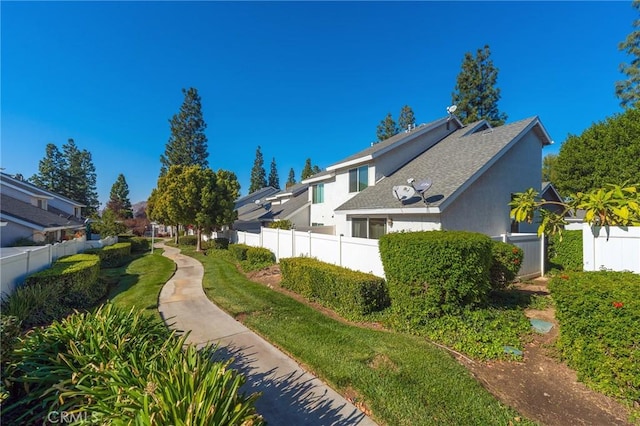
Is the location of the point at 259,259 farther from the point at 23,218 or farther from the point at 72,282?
the point at 23,218

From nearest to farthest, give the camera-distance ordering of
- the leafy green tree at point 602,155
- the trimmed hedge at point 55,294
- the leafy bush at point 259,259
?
the trimmed hedge at point 55,294
the leafy bush at point 259,259
the leafy green tree at point 602,155

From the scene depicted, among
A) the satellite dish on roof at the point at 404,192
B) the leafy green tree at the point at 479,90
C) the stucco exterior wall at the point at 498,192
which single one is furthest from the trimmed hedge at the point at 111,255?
the leafy green tree at the point at 479,90

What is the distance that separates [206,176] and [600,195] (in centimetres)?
2302

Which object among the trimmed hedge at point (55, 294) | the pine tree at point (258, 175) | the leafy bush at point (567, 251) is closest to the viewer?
the trimmed hedge at point (55, 294)

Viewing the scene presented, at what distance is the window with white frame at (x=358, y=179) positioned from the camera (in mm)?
15594

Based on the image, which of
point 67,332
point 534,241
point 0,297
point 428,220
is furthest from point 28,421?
point 534,241

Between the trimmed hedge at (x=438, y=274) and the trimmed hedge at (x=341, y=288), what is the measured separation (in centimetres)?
73

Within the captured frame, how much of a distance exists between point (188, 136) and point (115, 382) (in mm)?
46656

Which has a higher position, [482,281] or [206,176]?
[206,176]

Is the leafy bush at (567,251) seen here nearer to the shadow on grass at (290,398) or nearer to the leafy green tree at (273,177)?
the shadow on grass at (290,398)

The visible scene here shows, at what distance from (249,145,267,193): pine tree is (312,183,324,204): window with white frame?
48189 millimetres

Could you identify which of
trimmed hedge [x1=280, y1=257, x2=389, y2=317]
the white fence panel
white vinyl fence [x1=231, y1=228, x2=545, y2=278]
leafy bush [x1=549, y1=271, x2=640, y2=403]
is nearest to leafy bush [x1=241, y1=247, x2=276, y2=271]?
white vinyl fence [x1=231, y1=228, x2=545, y2=278]

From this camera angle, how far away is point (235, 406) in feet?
9.44

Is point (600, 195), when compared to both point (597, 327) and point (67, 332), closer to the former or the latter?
point (597, 327)
